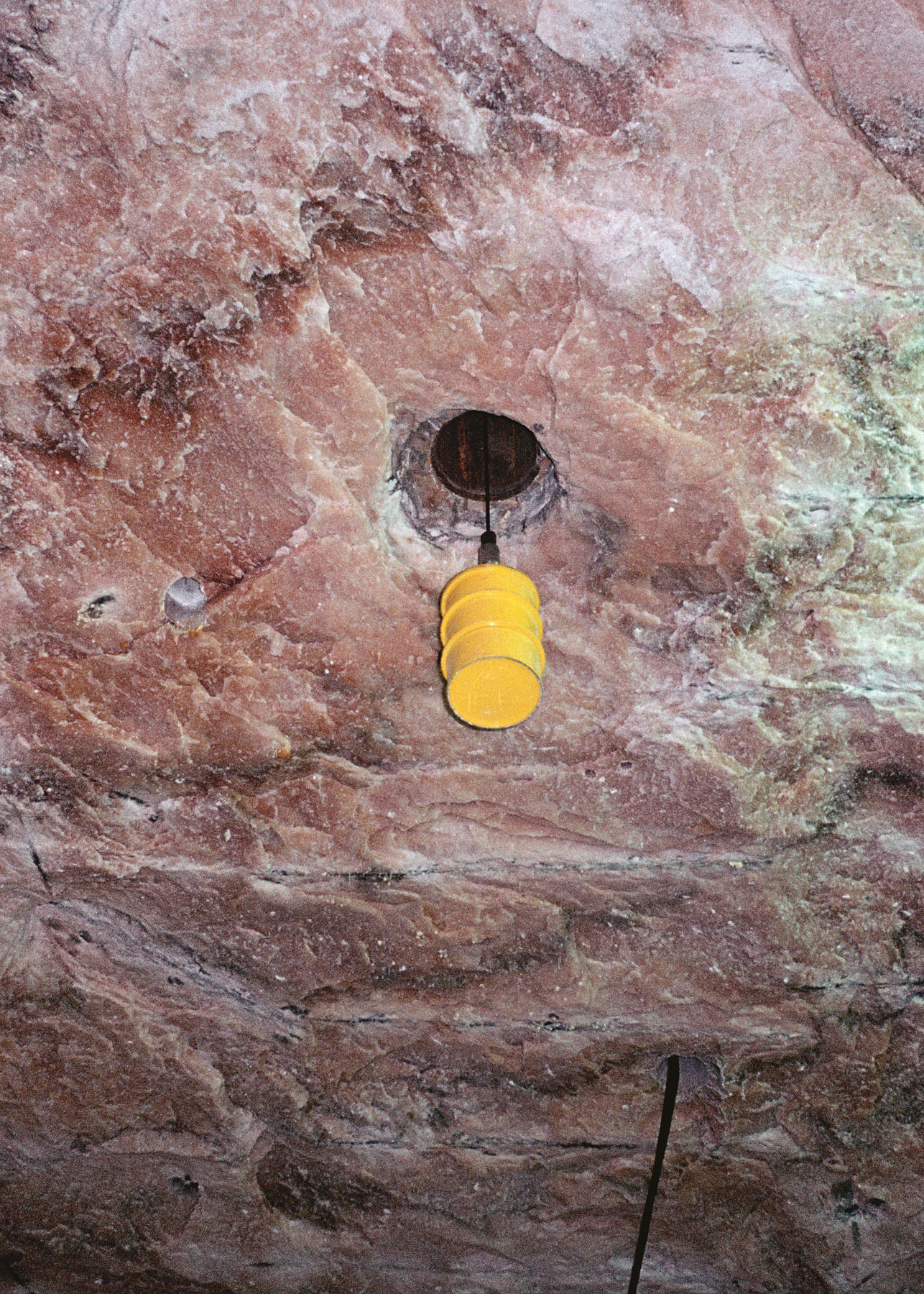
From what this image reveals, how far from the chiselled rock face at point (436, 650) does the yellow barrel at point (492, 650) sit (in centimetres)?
38

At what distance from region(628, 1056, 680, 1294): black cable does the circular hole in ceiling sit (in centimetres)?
157

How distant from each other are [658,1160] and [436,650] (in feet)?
5.13

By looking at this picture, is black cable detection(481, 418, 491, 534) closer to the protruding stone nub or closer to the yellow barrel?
the yellow barrel

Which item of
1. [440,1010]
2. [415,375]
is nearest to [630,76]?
[415,375]

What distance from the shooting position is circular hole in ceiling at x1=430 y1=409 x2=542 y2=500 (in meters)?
2.28

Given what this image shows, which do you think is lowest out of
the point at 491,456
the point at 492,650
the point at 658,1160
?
the point at 658,1160

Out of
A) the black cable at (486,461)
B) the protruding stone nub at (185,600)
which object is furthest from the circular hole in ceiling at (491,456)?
the protruding stone nub at (185,600)

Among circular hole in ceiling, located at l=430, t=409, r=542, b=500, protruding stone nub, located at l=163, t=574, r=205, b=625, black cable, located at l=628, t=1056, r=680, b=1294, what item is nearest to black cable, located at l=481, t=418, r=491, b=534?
circular hole in ceiling, located at l=430, t=409, r=542, b=500

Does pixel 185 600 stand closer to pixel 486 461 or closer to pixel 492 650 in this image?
pixel 486 461

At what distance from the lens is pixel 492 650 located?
5.40ft

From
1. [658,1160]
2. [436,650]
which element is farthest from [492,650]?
[658,1160]

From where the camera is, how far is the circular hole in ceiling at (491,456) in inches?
89.6

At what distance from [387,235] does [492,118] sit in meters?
0.28

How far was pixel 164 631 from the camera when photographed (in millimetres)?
2250
